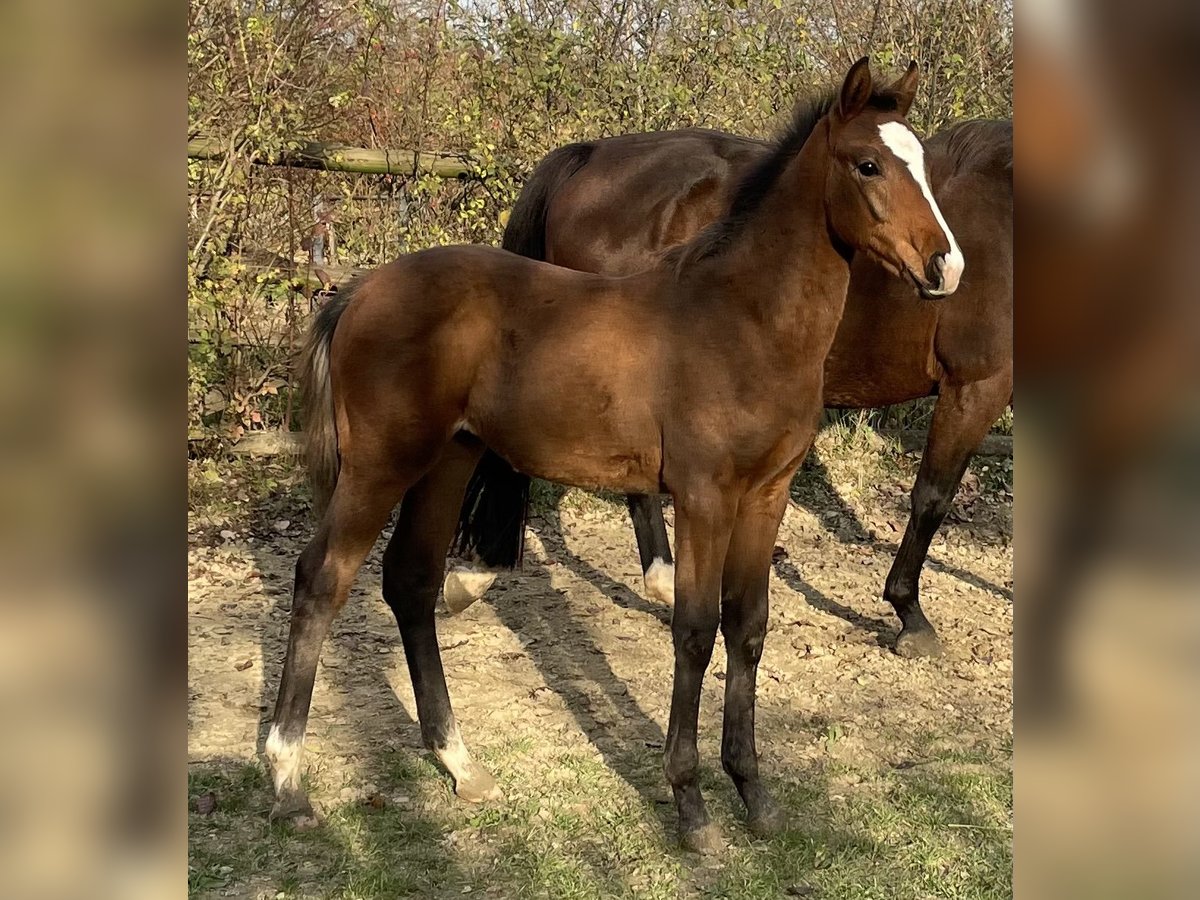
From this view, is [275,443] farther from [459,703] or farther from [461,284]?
[461,284]

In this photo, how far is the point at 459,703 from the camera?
420 centimetres

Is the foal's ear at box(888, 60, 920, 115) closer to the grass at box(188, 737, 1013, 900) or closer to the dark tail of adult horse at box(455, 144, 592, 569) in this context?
the dark tail of adult horse at box(455, 144, 592, 569)

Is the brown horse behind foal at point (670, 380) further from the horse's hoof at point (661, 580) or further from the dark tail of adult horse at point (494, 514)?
the horse's hoof at point (661, 580)

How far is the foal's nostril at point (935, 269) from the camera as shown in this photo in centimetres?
291

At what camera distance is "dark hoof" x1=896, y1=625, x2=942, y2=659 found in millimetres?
4785

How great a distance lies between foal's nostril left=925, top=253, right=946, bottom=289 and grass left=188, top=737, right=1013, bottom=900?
1.55m

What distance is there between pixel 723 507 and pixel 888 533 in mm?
4053

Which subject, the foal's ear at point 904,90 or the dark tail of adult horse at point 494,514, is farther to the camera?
the dark tail of adult horse at point 494,514

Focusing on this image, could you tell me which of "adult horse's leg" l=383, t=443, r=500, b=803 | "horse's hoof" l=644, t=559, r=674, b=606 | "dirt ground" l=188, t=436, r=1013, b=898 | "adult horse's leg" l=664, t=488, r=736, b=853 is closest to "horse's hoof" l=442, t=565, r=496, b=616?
"dirt ground" l=188, t=436, r=1013, b=898

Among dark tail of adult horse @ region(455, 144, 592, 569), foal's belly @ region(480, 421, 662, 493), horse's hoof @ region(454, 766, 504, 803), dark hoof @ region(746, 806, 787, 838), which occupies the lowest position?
horse's hoof @ region(454, 766, 504, 803)

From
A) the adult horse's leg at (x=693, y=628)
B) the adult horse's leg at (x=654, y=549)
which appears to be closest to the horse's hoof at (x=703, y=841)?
the adult horse's leg at (x=693, y=628)

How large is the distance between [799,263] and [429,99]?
4.86 meters

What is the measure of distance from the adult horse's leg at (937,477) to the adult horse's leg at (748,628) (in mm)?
1624
